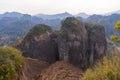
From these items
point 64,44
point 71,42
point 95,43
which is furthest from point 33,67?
point 95,43

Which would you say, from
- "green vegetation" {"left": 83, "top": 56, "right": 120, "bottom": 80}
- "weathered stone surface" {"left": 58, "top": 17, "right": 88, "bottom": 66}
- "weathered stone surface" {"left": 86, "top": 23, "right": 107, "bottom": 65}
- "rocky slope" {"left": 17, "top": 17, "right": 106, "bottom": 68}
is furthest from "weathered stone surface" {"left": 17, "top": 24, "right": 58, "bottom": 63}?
"green vegetation" {"left": 83, "top": 56, "right": 120, "bottom": 80}

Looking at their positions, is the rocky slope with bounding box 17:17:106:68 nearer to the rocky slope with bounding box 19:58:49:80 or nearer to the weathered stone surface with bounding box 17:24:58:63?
the weathered stone surface with bounding box 17:24:58:63

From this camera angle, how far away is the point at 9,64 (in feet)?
113

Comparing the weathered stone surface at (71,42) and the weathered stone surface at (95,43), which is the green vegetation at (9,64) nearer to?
the weathered stone surface at (71,42)

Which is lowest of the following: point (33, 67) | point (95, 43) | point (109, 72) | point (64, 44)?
point (33, 67)

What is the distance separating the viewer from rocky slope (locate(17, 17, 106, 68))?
178 feet

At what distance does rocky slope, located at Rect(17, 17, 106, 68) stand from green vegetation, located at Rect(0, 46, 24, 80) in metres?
16.2

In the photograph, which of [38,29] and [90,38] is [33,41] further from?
[90,38]

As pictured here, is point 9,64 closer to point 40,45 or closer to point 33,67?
point 33,67

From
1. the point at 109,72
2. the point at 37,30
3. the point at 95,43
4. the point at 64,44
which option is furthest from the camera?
the point at 95,43

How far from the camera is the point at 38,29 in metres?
56.5

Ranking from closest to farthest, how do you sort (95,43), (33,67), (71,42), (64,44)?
(33,67) < (64,44) < (71,42) < (95,43)

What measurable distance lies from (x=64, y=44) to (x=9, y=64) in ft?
67.1

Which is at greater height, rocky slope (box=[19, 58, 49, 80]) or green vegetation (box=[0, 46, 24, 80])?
green vegetation (box=[0, 46, 24, 80])
